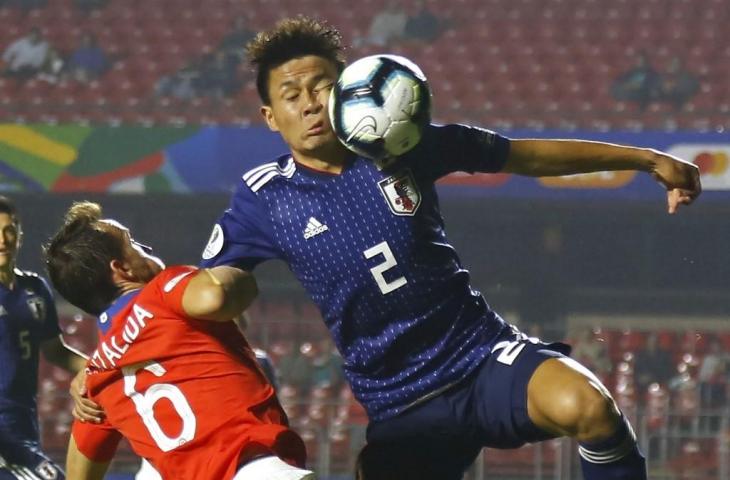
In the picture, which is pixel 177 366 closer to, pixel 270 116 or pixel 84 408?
pixel 84 408

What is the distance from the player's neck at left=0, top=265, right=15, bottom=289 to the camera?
6.02 metres

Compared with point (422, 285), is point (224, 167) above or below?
below

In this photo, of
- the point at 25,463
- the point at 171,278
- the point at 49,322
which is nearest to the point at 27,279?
the point at 49,322

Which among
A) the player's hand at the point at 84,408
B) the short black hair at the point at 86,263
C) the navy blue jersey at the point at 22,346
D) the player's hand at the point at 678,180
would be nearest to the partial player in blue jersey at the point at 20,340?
the navy blue jersey at the point at 22,346

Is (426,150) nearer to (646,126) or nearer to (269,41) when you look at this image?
(269,41)

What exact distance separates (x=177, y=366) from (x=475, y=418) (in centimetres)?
76

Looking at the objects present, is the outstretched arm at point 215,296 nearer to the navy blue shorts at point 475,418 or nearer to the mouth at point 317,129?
the mouth at point 317,129

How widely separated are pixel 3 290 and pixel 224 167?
28.7 ft

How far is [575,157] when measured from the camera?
3.45 meters

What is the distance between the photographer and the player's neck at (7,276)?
6.02 m

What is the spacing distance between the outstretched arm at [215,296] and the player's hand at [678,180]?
1067 millimetres

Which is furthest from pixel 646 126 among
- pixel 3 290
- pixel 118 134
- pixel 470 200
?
pixel 3 290

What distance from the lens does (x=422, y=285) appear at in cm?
337

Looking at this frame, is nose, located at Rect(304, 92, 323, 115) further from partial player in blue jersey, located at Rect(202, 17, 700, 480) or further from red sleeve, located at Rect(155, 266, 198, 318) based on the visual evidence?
red sleeve, located at Rect(155, 266, 198, 318)
